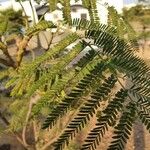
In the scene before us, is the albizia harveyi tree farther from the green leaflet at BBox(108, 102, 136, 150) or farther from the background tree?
the background tree

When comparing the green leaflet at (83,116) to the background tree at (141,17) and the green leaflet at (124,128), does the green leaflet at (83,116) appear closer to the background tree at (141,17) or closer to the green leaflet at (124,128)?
the green leaflet at (124,128)

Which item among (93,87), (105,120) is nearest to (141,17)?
(93,87)

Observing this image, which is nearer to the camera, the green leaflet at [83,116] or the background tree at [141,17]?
the green leaflet at [83,116]

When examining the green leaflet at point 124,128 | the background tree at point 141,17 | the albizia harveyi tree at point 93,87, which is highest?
the albizia harveyi tree at point 93,87

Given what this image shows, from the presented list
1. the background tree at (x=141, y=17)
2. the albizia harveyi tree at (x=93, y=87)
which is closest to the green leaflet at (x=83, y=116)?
the albizia harveyi tree at (x=93, y=87)

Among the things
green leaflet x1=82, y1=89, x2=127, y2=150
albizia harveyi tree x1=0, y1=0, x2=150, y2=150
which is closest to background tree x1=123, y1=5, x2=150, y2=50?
albizia harveyi tree x1=0, y1=0, x2=150, y2=150

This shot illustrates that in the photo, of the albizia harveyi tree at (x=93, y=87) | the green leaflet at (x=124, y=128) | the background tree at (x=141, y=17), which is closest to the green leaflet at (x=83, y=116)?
the albizia harveyi tree at (x=93, y=87)

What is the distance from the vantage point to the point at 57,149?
1231mm

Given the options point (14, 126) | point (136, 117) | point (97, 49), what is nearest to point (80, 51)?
point (97, 49)

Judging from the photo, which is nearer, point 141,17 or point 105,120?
point 105,120

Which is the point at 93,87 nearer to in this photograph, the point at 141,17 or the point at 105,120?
the point at 105,120

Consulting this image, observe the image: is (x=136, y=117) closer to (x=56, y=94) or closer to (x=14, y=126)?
(x=56, y=94)

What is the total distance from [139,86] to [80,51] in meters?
0.38

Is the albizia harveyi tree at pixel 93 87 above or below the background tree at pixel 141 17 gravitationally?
above
